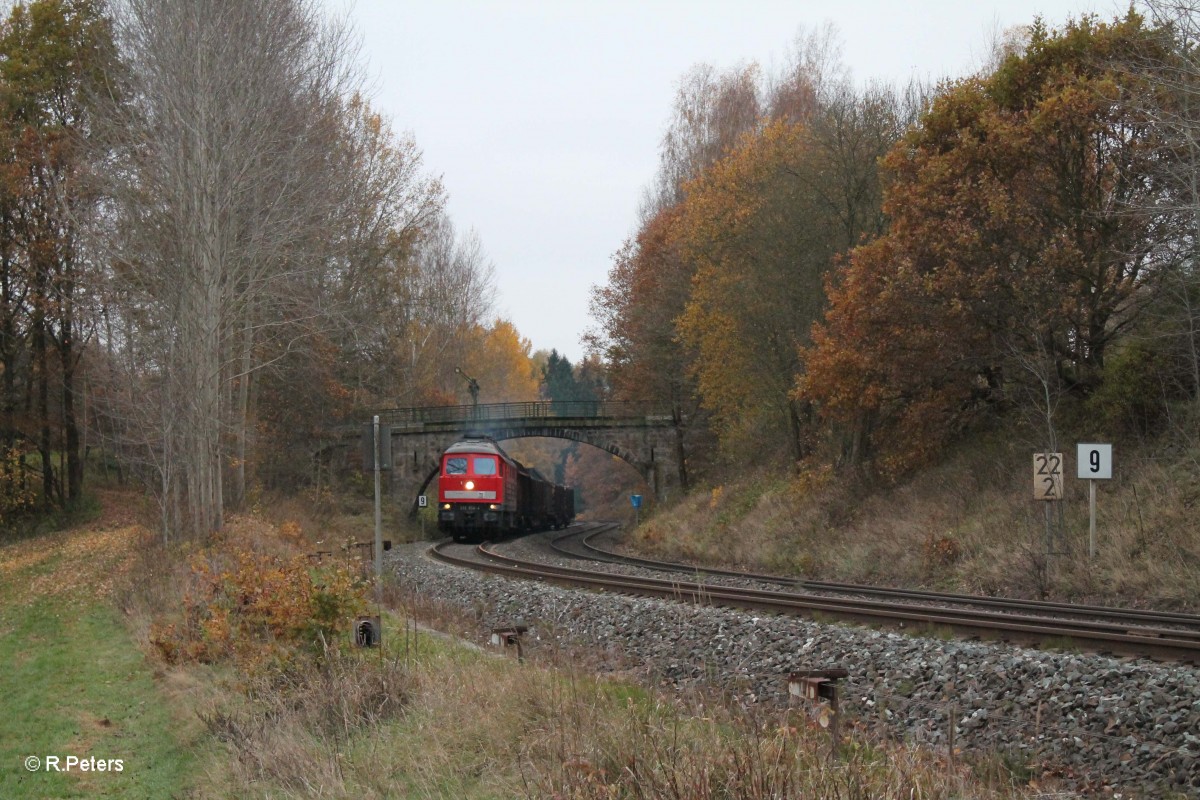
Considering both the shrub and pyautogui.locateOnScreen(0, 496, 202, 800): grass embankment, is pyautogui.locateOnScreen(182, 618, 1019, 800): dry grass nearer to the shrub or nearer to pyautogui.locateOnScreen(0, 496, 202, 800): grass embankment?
the shrub

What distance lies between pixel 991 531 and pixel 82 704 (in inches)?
543

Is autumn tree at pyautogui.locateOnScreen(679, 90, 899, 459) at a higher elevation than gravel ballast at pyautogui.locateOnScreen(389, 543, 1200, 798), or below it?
higher

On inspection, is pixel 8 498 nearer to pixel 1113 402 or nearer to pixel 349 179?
pixel 349 179

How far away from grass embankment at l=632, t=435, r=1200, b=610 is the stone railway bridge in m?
15.8

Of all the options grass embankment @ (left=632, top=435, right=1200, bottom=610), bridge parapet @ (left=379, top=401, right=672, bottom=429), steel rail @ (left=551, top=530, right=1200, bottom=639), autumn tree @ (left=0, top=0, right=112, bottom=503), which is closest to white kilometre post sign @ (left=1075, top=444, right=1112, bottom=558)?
grass embankment @ (left=632, top=435, right=1200, bottom=610)

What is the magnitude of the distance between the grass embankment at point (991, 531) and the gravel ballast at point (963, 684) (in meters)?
5.80

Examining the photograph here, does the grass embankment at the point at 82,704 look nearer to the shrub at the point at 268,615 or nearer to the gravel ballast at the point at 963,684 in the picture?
the shrub at the point at 268,615

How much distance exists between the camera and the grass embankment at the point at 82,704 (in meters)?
8.45

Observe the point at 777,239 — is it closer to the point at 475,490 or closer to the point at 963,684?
the point at 475,490

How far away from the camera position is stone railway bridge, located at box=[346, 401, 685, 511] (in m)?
44.7

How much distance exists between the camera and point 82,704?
36.1 feet

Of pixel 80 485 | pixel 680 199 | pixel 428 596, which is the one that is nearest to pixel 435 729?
pixel 428 596

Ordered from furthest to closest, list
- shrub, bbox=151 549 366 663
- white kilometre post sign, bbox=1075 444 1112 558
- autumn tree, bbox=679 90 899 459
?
1. autumn tree, bbox=679 90 899 459
2. white kilometre post sign, bbox=1075 444 1112 558
3. shrub, bbox=151 549 366 663

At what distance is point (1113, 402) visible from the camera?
757 inches
